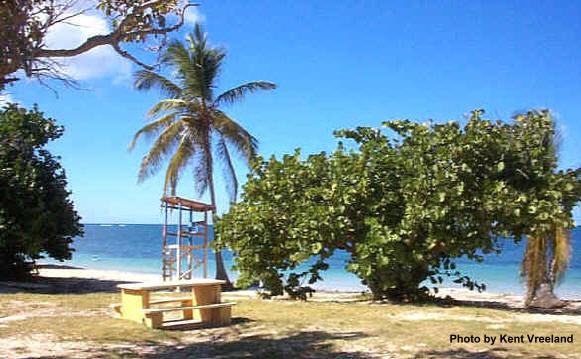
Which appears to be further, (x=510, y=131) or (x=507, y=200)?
(x=510, y=131)

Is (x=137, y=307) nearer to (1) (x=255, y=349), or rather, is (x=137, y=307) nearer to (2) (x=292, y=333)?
(2) (x=292, y=333)

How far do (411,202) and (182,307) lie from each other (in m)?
5.18

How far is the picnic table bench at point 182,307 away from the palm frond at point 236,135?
9478mm

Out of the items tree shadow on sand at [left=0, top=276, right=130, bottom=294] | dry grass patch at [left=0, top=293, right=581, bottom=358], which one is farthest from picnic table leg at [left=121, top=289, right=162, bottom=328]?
tree shadow on sand at [left=0, top=276, right=130, bottom=294]

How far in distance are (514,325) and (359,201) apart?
4.44m

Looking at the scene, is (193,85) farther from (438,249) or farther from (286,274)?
(438,249)

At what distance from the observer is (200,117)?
1972cm

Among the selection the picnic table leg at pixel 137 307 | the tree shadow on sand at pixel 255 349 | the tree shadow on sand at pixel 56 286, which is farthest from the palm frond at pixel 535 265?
the tree shadow on sand at pixel 56 286

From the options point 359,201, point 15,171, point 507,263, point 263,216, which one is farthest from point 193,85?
point 507,263

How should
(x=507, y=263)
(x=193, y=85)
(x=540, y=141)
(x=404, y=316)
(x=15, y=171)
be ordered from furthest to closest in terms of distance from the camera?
(x=507, y=263) → (x=193, y=85) → (x=15, y=171) → (x=540, y=141) → (x=404, y=316)

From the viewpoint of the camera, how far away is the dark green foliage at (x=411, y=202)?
12250 millimetres

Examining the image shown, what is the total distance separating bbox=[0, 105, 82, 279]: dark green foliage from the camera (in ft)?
54.9

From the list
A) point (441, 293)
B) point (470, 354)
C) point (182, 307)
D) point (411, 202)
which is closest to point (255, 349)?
point (182, 307)

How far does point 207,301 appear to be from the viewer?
10383mm
